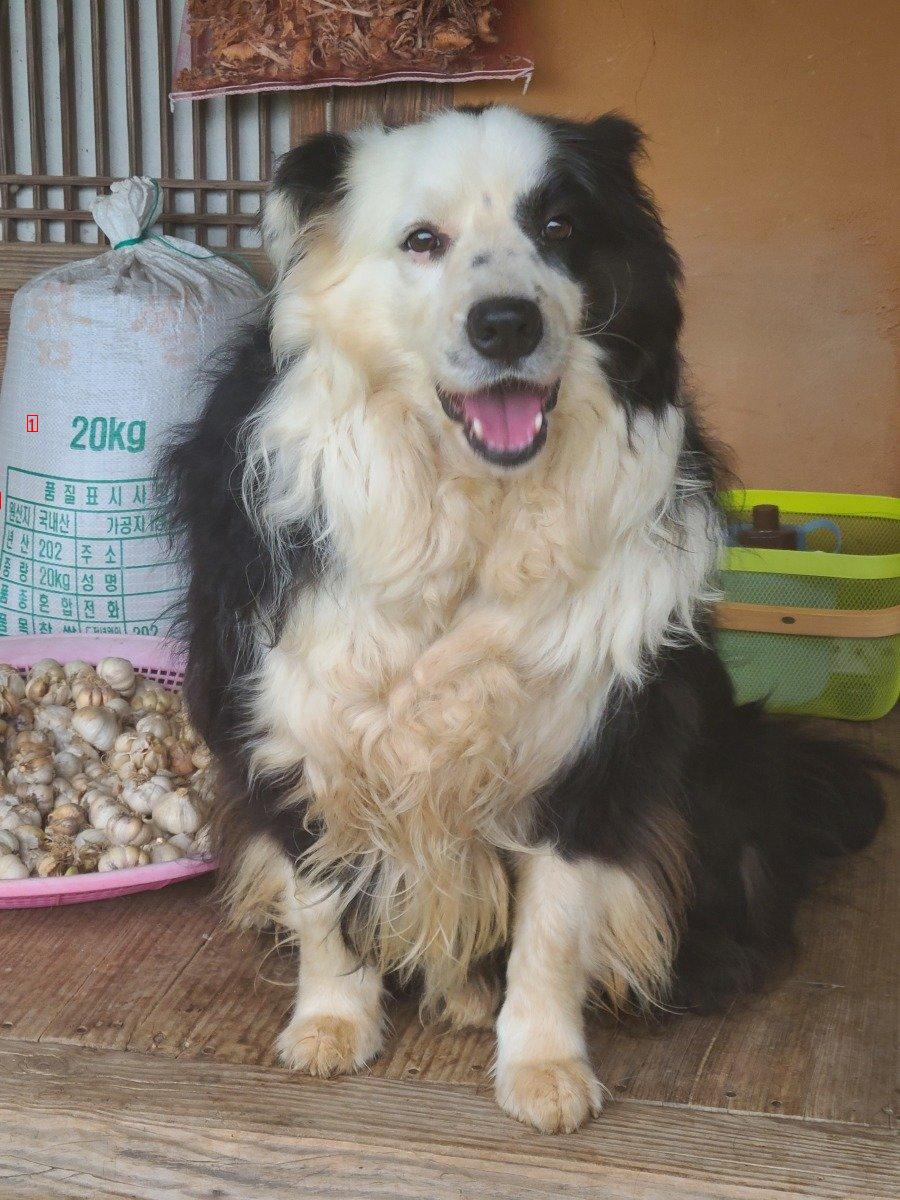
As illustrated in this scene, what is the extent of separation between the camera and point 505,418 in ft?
4.76

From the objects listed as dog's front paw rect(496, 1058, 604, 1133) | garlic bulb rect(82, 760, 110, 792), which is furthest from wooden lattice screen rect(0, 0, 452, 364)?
dog's front paw rect(496, 1058, 604, 1133)

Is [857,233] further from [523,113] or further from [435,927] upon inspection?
[435,927]

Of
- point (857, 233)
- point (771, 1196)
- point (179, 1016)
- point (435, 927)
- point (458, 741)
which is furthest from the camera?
point (857, 233)

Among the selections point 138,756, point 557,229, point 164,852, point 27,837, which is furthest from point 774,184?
point 27,837

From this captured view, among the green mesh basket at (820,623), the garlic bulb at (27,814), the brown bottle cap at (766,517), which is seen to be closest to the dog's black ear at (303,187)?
the garlic bulb at (27,814)

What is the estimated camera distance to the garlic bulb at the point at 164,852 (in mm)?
2037

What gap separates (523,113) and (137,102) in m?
1.84

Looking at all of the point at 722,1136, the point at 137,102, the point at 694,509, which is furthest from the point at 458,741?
the point at 137,102

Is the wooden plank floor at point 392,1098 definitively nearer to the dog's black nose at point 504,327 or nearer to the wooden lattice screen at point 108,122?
the dog's black nose at point 504,327

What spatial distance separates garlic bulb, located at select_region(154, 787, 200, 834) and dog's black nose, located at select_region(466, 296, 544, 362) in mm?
1032

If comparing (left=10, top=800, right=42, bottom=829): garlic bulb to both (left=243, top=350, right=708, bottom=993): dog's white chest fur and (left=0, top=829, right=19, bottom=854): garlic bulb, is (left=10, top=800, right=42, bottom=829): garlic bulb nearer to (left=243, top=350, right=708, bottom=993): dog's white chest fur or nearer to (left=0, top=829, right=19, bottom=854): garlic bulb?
(left=0, top=829, right=19, bottom=854): garlic bulb

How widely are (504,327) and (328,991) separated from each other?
0.87 metres

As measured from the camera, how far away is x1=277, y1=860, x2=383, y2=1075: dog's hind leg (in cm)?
165

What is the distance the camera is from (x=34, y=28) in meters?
3.11
